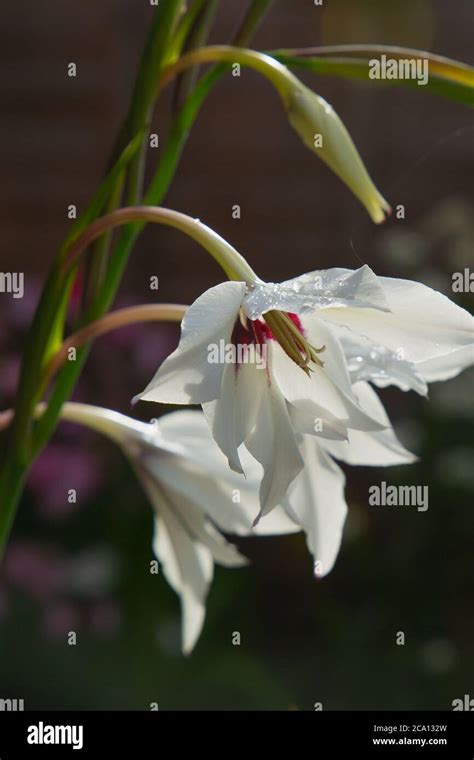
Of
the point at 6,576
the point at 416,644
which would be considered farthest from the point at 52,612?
the point at 416,644

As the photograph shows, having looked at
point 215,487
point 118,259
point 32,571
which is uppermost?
point 118,259

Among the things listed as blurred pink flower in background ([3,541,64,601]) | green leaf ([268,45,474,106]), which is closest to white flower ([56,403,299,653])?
green leaf ([268,45,474,106])

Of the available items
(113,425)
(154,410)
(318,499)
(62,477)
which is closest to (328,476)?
(318,499)

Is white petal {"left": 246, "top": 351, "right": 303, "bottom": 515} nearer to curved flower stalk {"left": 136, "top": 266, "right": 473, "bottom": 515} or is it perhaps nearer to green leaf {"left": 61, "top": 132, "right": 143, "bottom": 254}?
curved flower stalk {"left": 136, "top": 266, "right": 473, "bottom": 515}

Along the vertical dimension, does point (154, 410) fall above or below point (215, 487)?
above

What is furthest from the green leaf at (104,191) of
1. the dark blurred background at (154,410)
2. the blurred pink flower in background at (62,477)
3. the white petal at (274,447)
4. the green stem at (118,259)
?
the blurred pink flower in background at (62,477)

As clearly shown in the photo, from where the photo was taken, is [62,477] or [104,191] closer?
[104,191]

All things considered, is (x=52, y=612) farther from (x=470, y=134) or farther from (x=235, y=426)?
(x=235, y=426)

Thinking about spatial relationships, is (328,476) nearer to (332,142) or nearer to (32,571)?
(332,142)
